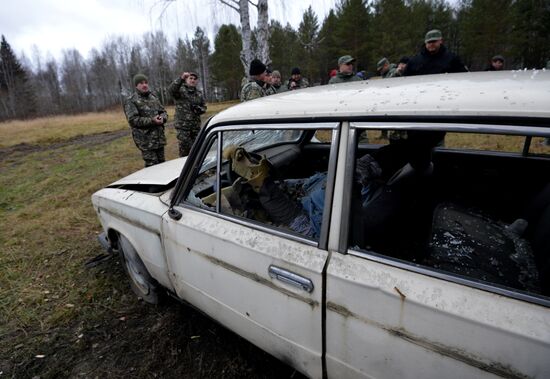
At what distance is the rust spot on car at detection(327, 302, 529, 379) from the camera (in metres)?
0.91

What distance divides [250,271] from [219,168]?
623 millimetres

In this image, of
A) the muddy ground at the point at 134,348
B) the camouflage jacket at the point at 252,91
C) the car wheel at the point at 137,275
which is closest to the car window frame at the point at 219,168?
the car wheel at the point at 137,275

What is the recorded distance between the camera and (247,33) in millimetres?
9375

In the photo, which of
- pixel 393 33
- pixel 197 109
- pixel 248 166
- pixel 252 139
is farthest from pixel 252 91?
pixel 393 33

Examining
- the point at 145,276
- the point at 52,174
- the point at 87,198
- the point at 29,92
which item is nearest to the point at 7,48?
the point at 29,92

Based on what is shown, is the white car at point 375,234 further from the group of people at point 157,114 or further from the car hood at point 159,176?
the group of people at point 157,114

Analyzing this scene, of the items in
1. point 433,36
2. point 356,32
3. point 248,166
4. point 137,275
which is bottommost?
point 137,275

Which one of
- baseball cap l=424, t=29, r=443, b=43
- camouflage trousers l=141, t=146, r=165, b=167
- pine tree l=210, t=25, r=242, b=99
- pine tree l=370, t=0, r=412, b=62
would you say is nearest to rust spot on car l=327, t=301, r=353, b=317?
baseball cap l=424, t=29, r=443, b=43

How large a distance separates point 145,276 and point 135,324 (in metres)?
0.39

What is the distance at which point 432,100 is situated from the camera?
110 centimetres

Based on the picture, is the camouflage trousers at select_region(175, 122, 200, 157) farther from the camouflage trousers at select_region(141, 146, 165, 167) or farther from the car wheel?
the car wheel

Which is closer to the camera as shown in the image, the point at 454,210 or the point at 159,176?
the point at 454,210

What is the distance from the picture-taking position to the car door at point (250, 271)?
4.26 ft

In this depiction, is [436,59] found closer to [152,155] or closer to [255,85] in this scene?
[255,85]
